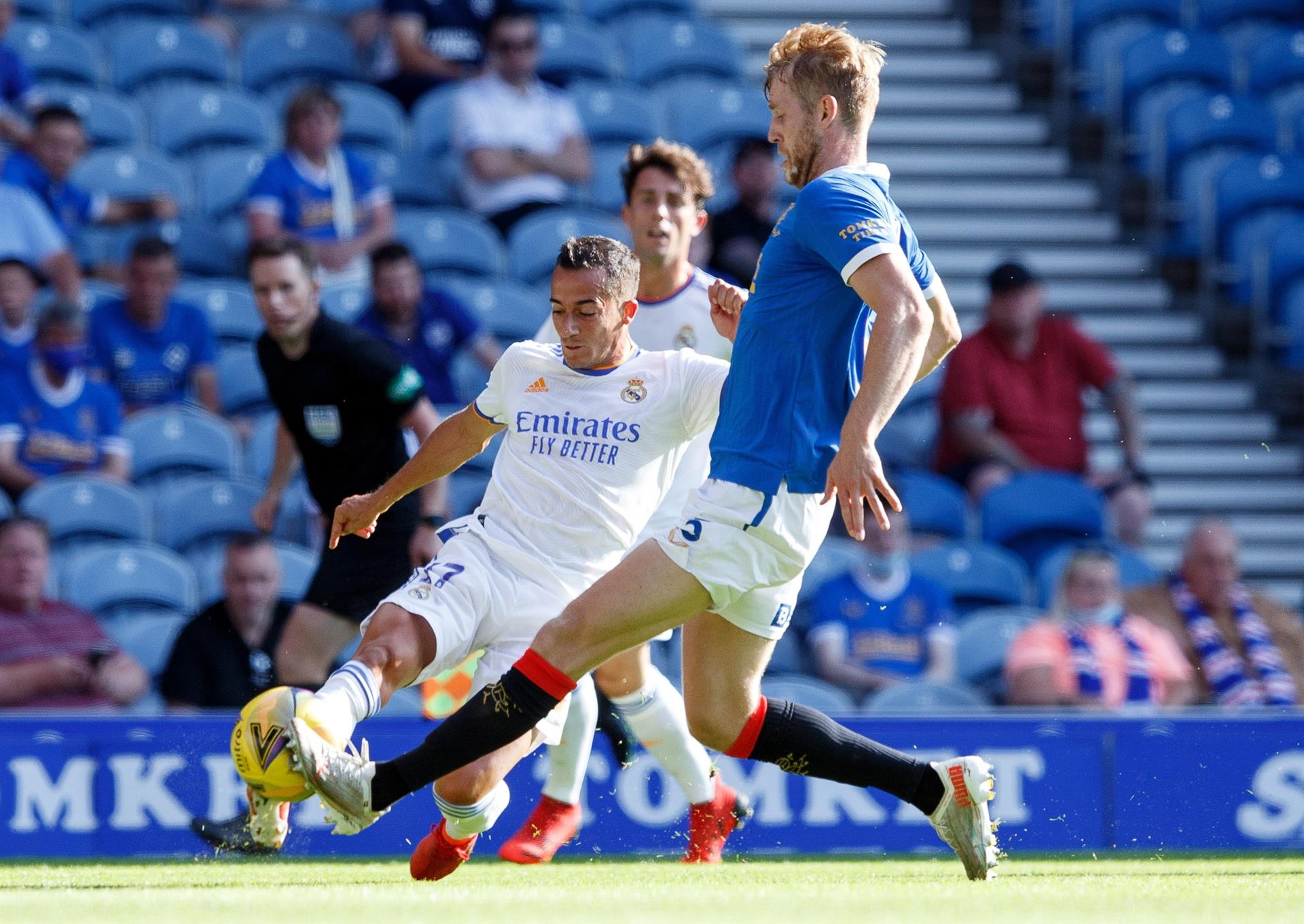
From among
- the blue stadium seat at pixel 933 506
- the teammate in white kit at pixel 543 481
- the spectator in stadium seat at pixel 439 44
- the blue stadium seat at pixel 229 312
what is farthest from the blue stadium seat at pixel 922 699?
the spectator in stadium seat at pixel 439 44

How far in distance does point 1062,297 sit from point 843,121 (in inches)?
262

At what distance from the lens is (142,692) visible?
7.30 metres

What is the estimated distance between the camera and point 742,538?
14.3ft

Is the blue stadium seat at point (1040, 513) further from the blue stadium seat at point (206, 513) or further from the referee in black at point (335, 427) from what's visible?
the blue stadium seat at point (206, 513)

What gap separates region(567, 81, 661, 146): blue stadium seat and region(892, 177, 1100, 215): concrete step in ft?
5.23

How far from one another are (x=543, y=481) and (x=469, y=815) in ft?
3.00

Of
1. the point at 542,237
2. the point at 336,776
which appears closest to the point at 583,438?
the point at 336,776

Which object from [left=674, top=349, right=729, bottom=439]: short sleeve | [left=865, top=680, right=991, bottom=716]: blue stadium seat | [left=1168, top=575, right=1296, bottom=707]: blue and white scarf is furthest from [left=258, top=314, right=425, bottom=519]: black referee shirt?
[left=1168, top=575, right=1296, bottom=707]: blue and white scarf

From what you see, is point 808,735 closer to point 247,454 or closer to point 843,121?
point 843,121

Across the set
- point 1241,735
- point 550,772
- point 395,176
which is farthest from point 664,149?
point 395,176

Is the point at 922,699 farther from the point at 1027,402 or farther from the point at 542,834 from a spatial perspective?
the point at 542,834

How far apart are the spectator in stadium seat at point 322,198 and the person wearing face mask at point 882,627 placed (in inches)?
124

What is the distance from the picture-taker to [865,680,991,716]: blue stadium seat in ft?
24.5

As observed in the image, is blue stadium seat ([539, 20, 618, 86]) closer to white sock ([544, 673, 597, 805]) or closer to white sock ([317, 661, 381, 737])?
white sock ([544, 673, 597, 805])
